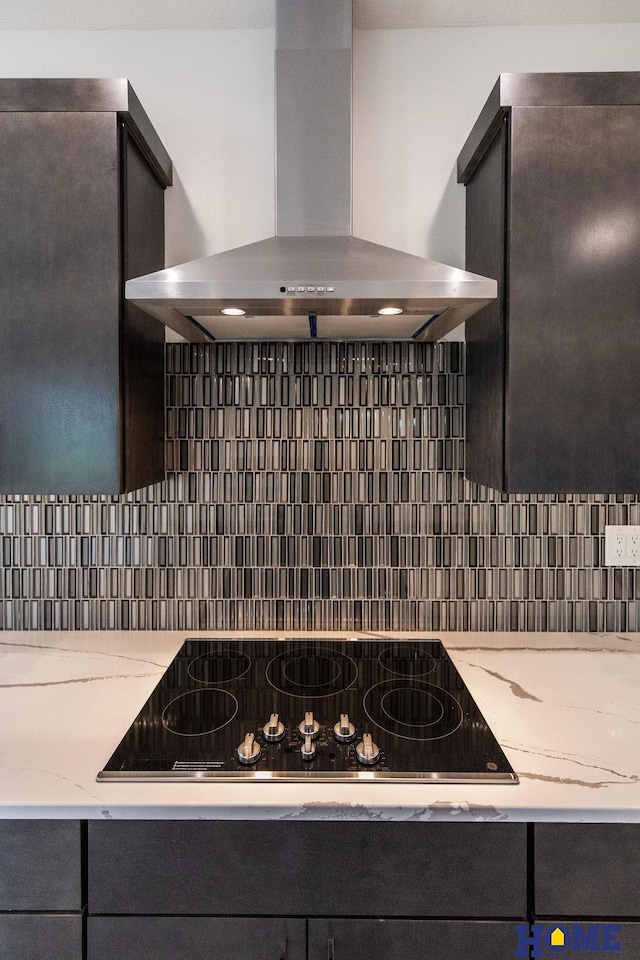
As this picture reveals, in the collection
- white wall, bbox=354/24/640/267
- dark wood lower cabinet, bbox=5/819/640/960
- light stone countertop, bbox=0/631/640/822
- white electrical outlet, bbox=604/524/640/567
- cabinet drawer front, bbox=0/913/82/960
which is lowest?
cabinet drawer front, bbox=0/913/82/960

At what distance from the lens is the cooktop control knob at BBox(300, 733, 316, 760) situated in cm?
109

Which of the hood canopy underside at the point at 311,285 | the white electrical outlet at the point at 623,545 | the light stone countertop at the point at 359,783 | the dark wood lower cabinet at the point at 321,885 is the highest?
the hood canopy underside at the point at 311,285

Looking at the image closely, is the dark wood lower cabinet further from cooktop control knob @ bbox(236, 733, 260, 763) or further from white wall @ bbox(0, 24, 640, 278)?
white wall @ bbox(0, 24, 640, 278)

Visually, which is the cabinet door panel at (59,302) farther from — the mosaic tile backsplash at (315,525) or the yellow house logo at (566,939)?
the yellow house logo at (566,939)

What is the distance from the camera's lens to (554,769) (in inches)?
42.0

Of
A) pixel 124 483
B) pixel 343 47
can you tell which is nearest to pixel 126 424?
pixel 124 483

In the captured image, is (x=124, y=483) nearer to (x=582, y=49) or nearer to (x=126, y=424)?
(x=126, y=424)

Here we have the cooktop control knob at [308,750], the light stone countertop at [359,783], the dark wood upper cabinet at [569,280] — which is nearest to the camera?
the light stone countertop at [359,783]

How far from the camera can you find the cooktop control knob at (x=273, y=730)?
1154 mm

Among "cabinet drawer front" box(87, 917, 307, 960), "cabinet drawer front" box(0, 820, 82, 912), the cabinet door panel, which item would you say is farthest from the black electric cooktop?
the cabinet door panel

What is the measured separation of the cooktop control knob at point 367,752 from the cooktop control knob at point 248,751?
0.19m

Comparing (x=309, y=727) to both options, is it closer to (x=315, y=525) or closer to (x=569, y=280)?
(x=315, y=525)

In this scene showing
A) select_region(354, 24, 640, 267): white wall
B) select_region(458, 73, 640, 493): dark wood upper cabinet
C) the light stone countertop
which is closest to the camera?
the light stone countertop

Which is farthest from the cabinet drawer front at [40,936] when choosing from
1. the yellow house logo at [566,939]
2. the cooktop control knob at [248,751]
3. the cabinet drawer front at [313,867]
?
the yellow house logo at [566,939]
